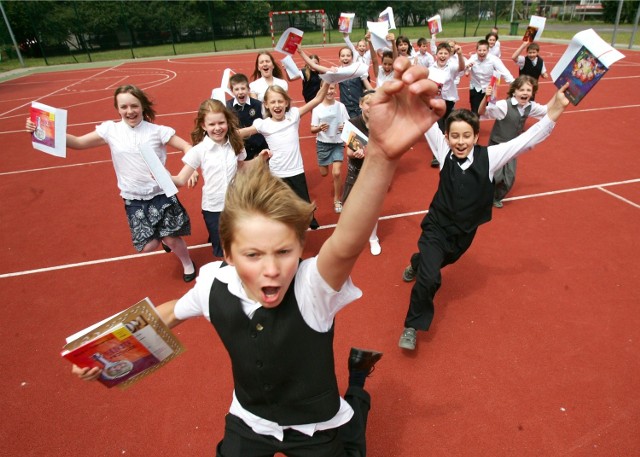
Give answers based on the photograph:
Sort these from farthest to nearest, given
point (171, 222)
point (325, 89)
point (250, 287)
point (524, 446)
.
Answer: point (325, 89) → point (171, 222) → point (524, 446) → point (250, 287)

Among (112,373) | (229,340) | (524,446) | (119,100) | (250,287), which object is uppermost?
(119,100)

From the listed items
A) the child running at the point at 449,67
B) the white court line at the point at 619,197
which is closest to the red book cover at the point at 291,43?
the child running at the point at 449,67

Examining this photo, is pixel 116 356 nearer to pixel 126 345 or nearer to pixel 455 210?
pixel 126 345

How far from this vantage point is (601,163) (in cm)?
698

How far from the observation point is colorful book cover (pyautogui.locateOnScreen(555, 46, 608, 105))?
9.57 ft

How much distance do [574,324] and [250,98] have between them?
4.72 meters

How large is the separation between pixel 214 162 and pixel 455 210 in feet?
7.79

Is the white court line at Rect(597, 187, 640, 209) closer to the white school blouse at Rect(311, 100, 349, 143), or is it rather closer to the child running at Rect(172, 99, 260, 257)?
the white school blouse at Rect(311, 100, 349, 143)

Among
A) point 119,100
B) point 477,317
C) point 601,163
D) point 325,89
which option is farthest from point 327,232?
point 601,163

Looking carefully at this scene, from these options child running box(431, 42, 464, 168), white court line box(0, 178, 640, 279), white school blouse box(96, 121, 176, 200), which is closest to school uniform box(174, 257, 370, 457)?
white school blouse box(96, 121, 176, 200)

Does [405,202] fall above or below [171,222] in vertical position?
below

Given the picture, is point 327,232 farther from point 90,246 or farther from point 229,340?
point 229,340

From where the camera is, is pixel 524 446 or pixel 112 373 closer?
pixel 112 373

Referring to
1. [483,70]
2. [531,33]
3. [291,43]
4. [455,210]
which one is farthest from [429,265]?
[483,70]
